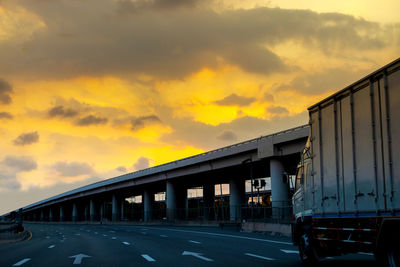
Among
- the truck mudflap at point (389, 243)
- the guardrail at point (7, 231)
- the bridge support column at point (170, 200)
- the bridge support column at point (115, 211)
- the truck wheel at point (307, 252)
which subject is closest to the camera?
the truck mudflap at point (389, 243)

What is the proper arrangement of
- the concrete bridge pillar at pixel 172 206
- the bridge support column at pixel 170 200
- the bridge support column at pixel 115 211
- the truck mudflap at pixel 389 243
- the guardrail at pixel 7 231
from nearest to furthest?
1. the truck mudflap at pixel 389 243
2. the guardrail at pixel 7 231
3. the concrete bridge pillar at pixel 172 206
4. the bridge support column at pixel 170 200
5. the bridge support column at pixel 115 211

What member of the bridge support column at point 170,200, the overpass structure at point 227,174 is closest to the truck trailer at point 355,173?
the overpass structure at point 227,174

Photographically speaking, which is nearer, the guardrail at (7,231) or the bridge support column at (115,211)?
the guardrail at (7,231)

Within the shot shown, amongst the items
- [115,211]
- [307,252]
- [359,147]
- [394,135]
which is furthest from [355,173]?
[115,211]

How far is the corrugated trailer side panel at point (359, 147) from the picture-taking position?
32.2ft

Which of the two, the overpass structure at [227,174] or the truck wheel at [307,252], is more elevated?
the overpass structure at [227,174]

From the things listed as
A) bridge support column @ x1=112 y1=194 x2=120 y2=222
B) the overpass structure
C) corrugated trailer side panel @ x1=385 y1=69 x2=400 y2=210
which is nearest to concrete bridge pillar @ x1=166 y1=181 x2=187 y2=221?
the overpass structure

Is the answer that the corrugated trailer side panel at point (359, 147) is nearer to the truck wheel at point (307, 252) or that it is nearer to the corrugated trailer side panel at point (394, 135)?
the corrugated trailer side panel at point (394, 135)

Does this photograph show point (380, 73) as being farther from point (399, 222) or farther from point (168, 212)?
point (168, 212)

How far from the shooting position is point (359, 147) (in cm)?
1105

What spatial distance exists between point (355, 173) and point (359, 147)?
1.81 feet

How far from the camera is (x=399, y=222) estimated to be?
9344 millimetres

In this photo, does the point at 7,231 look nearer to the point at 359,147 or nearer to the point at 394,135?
the point at 359,147

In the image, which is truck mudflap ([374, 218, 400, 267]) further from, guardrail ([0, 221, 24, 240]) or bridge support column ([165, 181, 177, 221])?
bridge support column ([165, 181, 177, 221])
